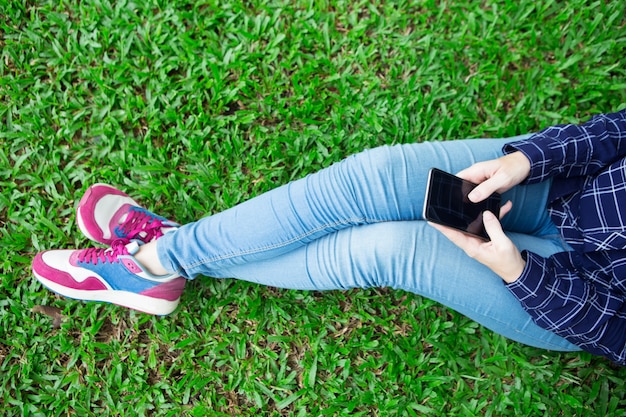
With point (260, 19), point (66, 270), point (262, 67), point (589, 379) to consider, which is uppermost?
point (260, 19)

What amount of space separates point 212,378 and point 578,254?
1614 millimetres

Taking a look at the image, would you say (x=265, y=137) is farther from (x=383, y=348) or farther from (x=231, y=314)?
(x=383, y=348)

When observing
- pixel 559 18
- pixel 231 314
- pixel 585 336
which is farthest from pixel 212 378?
pixel 559 18

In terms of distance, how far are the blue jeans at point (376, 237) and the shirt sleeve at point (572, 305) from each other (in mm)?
109

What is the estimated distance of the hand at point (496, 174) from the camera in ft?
5.30

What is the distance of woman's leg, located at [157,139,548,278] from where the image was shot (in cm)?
172

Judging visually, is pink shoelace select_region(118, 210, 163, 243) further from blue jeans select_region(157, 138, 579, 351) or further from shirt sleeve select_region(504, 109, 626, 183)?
shirt sleeve select_region(504, 109, 626, 183)

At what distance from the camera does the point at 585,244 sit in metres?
1.63

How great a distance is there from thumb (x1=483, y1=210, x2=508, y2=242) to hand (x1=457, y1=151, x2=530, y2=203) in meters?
0.06

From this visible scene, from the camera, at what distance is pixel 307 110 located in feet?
7.71

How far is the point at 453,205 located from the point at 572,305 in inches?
19.9

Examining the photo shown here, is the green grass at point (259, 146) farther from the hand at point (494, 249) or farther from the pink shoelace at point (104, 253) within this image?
the hand at point (494, 249)

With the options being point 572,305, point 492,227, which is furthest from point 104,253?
point 572,305

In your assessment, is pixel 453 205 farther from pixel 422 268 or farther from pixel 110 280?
pixel 110 280
